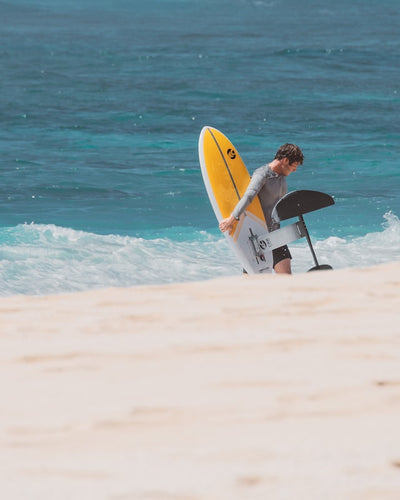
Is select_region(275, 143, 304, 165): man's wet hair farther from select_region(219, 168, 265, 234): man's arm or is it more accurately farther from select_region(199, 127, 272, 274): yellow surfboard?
select_region(199, 127, 272, 274): yellow surfboard

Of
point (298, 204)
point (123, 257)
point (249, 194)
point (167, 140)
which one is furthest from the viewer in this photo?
point (167, 140)

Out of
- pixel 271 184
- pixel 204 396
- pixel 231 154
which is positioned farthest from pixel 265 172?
pixel 204 396

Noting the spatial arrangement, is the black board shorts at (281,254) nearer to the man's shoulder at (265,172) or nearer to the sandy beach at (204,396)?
the man's shoulder at (265,172)

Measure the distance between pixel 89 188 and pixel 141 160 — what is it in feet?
7.03

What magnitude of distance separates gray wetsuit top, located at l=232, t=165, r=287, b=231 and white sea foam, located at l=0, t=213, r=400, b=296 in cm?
325

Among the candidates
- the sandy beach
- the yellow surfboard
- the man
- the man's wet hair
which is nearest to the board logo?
the yellow surfboard

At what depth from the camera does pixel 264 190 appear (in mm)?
6098

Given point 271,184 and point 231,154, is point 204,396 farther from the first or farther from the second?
point 231,154

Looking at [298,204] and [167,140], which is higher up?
[298,204]

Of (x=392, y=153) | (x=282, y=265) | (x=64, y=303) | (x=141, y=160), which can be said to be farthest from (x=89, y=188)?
(x=64, y=303)

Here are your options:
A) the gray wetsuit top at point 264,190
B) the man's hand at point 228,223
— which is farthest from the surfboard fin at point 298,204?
the man's hand at point 228,223

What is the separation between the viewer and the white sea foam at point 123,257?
9.18 meters

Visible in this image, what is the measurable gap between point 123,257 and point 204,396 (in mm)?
7157

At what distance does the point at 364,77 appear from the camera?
2559 cm
